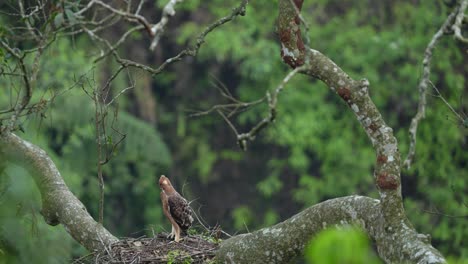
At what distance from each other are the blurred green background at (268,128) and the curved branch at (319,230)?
9.26 metres

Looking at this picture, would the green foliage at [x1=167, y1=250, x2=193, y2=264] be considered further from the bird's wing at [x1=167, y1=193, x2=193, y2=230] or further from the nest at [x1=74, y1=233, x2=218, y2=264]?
the bird's wing at [x1=167, y1=193, x2=193, y2=230]

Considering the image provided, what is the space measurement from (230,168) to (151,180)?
209cm

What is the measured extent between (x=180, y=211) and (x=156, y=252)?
1407mm

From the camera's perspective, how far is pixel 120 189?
2116 cm

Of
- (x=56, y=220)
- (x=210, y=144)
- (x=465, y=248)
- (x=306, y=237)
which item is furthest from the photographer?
(x=210, y=144)

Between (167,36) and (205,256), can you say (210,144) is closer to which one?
(167,36)

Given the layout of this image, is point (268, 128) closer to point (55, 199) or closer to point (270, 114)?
point (55, 199)

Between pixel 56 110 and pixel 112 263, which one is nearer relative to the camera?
pixel 112 263

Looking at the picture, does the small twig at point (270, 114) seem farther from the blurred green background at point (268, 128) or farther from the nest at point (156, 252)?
the blurred green background at point (268, 128)

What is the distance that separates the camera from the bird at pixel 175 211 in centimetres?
921

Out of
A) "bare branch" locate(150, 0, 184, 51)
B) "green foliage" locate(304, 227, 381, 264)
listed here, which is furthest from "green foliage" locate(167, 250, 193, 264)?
"green foliage" locate(304, 227, 381, 264)

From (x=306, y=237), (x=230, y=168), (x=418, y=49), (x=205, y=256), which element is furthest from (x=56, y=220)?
(x=230, y=168)

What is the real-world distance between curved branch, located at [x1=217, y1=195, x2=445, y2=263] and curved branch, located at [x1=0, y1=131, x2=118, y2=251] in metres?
1.19

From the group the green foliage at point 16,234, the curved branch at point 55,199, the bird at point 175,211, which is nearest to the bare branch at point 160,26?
the green foliage at point 16,234
